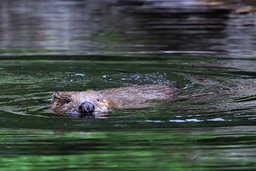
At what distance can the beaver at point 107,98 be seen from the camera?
691cm

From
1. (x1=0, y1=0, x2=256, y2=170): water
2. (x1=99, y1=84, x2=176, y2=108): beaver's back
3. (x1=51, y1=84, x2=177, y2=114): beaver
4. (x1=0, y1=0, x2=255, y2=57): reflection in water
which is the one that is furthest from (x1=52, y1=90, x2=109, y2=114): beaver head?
(x1=0, y1=0, x2=255, y2=57): reflection in water

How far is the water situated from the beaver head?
224 millimetres

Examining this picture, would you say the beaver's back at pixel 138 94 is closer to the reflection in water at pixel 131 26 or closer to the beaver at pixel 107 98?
the beaver at pixel 107 98

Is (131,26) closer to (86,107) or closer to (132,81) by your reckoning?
(132,81)

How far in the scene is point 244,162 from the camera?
15.1 feet

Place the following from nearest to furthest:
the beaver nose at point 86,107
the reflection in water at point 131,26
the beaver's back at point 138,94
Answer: the beaver nose at point 86,107
the beaver's back at point 138,94
the reflection in water at point 131,26

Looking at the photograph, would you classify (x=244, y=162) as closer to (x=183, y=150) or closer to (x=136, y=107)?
(x=183, y=150)

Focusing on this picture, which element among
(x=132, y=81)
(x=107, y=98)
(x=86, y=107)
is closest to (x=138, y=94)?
(x=107, y=98)

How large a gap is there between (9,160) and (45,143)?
59 cm

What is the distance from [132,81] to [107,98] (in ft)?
6.62

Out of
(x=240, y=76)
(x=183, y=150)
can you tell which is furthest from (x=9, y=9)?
(x=183, y=150)

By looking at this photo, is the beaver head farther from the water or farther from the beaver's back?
the beaver's back

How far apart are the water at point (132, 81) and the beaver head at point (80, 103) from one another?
22 cm

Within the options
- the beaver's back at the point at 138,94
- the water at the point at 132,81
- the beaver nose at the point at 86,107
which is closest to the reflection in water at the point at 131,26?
the water at the point at 132,81
